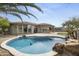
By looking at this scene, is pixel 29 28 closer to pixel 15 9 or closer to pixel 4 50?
pixel 15 9

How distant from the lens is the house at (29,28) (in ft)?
11.2

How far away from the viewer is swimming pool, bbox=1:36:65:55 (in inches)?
133

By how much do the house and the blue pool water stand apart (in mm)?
111

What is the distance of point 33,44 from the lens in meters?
3.39

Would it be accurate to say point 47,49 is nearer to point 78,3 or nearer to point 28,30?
point 28,30

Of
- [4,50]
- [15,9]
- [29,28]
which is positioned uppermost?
[15,9]

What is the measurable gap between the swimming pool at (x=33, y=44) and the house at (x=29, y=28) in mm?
102

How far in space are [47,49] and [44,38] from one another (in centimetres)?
17

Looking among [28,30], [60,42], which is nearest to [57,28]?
[60,42]

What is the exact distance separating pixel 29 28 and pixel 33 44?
0.82 ft

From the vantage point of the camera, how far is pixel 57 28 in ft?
11.2

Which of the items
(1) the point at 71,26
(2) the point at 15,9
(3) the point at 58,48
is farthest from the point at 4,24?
(1) the point at 71,26

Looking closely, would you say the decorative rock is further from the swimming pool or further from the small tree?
the small tree

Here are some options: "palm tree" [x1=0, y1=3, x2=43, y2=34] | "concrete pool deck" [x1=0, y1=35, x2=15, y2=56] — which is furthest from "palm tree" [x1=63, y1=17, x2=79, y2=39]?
"concrete pool deck" [x1=0, y1=35, x2=15, y2=56]
